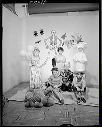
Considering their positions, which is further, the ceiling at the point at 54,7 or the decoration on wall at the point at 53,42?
the decoration on wall at the point at 53,42

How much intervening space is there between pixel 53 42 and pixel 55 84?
2.16ft

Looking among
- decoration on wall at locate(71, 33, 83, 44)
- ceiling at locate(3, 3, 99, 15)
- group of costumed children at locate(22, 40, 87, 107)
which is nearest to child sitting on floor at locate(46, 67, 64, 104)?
group of costumed children at locate(22, 40, 87, 107)

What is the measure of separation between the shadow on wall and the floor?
37 cm

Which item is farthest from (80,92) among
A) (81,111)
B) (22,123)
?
(22,123)

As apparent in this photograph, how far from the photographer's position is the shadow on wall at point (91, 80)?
3.02m

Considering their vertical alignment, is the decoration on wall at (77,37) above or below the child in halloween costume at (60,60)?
above

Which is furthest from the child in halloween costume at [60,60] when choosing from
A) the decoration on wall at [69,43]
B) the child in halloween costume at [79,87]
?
the child in halloween costume at [79,87]

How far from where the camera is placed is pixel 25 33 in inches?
122

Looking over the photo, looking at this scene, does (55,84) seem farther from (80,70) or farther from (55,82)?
(80,70)

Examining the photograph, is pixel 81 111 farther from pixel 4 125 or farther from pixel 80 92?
pixel 4 125

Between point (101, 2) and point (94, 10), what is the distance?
0.56 ft

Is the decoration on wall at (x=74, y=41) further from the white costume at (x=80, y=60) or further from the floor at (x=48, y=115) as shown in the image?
the floor at (x=48, y=115)

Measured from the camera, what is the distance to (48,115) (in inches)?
123

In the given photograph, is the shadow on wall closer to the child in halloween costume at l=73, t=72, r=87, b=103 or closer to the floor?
the child in halloween costume at l=73, t=72, r=87, b=103
